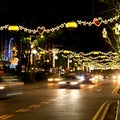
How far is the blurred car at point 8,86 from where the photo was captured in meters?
26.3

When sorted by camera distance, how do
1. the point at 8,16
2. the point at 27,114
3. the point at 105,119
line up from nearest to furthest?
the point at 105,119, the point at 27,114, the point at 8,16

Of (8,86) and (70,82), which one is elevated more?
(70,82)

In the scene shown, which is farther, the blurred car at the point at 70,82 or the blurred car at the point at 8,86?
the blurred car at the point at 70,82

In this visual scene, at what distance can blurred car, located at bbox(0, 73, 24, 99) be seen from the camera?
86.3 feet

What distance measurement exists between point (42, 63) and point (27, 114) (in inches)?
3315

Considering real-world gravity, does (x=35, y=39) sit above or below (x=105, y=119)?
above

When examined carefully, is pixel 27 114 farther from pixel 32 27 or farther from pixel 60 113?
pixel 32 27

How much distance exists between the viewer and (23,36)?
63.0m

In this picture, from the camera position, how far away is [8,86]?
87.8 feet

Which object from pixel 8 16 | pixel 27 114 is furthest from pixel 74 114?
pixel 8 16

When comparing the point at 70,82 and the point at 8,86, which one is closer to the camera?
the point at 8,86

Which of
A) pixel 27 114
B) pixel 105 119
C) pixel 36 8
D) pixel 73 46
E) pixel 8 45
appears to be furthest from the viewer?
pixel 73 46

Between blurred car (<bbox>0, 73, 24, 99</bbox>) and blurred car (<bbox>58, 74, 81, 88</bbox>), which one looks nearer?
blurred car (<bbox>0, 73, 24, 99</bbox>)

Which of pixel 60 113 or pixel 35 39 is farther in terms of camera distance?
pixel 35 39
